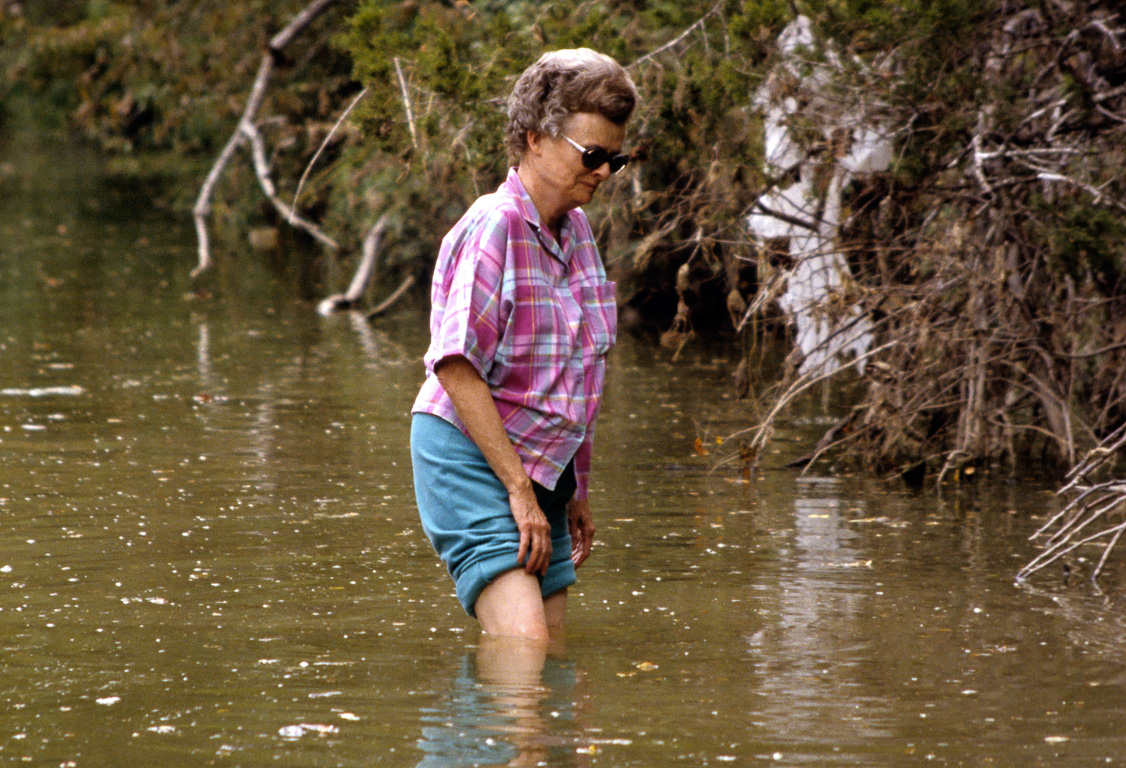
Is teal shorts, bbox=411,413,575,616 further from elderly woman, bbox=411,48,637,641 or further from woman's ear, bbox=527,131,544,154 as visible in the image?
woman's ear, bbox=527,131,544,154

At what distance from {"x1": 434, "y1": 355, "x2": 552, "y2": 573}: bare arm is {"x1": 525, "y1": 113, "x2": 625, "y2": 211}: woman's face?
539 millimetres

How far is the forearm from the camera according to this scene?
422 centimetres

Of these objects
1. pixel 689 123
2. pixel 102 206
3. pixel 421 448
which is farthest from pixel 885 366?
pixel 102 206

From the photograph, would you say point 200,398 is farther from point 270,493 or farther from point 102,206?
point 102,206

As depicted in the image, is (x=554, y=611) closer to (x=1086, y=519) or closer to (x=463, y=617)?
(x=463, y=617)

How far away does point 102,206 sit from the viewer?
28.3m

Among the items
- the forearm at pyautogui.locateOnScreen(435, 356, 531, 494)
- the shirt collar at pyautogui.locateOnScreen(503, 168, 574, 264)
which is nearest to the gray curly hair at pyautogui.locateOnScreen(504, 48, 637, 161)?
the shirt collar at pyautogui.locateOnScreen(503, 168, 574, 264)

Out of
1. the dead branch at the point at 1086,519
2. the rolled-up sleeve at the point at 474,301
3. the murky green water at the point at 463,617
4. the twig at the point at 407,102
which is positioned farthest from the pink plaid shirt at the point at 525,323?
the twig at the point at 407,102

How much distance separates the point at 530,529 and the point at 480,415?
0.34 metres

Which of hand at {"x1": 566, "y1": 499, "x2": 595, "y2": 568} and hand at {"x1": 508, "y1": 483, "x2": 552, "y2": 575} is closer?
hand at {"x1": 508, "y1": 483, "x2": 552, "y2": 575}

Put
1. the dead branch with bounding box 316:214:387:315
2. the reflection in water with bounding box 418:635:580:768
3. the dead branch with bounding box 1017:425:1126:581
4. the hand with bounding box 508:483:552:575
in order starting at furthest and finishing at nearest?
the dead branch with bounding box 316:214:387:315 < the dead branch with bounding box 1017:425:1126:581 < the hand with bounding box 508:483:552:575 < the reflection in water with bounding box 418:635:580:768

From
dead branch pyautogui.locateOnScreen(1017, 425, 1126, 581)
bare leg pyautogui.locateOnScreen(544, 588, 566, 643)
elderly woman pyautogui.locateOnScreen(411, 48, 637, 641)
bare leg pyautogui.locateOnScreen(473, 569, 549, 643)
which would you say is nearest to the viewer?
elderly woman pyautogui.locateOnScreen(411, 48, 637, 641)

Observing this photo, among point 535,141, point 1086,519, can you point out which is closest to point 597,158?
point 535,141

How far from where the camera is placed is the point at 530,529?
4367mm
